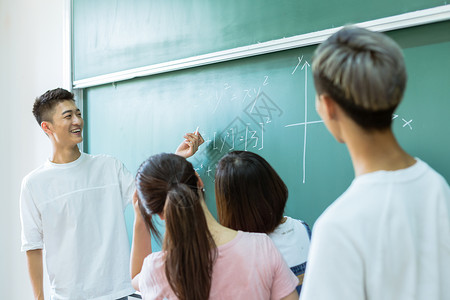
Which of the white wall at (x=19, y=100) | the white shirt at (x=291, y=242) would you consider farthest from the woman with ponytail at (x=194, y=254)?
the white wall at (x=19, y=100)

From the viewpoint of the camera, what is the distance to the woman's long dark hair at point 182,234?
1191 millimetres

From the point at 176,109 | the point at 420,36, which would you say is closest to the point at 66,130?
the point at 176,109

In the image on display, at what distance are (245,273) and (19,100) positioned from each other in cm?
276

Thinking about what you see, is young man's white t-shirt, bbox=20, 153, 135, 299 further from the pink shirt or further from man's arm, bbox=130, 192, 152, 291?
the pink shirt

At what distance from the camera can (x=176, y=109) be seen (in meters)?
2.27

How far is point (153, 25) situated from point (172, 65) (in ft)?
0.92

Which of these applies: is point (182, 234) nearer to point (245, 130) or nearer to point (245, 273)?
point (245, 273)

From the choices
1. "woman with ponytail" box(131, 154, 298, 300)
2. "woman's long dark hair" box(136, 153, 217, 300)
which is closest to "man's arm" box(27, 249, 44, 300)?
"woman with ponytail" box(131, 154, 298, 300)

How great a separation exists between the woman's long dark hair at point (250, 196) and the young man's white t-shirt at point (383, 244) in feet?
2.20

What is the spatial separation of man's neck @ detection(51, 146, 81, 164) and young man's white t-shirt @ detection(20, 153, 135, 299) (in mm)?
34

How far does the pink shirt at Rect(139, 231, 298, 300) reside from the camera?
4.03 ft

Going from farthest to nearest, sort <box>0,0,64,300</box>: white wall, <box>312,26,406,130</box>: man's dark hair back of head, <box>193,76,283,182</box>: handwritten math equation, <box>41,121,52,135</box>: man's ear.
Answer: <box>0,0,64,300</box>: white wall
<box>41,121,52,135</box>: man's ear
<box>193,76,283,182</box>: handwritten math equation
<box>312,26,406,130</box>: man's dark hair back of head

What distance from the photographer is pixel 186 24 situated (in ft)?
7.25

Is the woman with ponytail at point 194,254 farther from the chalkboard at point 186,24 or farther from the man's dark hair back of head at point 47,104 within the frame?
the man's dark hair back of head at point 47,104
